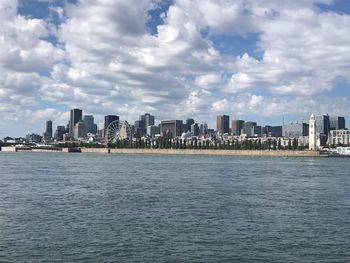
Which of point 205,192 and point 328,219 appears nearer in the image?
point 328,219

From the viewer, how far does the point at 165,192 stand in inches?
2099

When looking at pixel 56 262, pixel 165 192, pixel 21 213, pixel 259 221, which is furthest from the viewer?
pixel 165 192

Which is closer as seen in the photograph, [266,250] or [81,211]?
[266,250]

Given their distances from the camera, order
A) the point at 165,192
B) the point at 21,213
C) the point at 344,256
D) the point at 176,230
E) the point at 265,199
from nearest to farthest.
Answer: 1. the point at 344,256
2. the point at 176,230
3. the point at 21,213
4. the point at 265,199
5. the point at 165,192

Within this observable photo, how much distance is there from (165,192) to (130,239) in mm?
24626

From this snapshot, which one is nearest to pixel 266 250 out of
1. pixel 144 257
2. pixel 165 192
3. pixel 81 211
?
pixel 144 257

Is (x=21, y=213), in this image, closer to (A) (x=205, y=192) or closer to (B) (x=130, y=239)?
(B) (x=130, y=239)

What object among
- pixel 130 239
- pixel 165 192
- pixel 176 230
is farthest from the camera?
pixel 165 192

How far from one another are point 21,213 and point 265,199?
73.5 ft

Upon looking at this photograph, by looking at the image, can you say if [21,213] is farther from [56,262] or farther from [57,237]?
[56,262]

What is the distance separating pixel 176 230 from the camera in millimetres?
31172

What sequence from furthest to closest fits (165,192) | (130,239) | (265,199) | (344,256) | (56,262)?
(165,192), (265,199), (130,239), (344,256), (56,262)

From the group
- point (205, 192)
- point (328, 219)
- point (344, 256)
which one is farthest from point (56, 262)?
point (205, 192)

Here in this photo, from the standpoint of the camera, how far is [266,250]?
2662 cm
